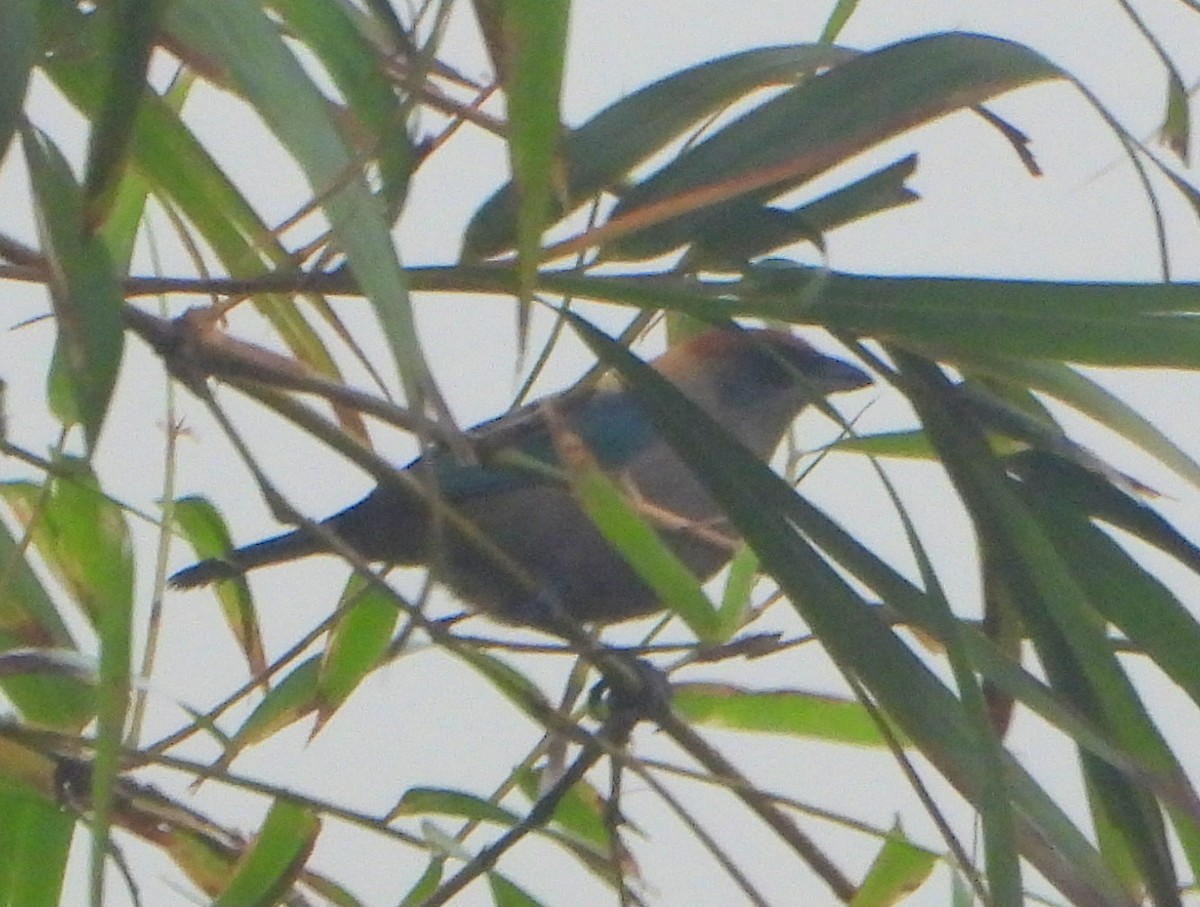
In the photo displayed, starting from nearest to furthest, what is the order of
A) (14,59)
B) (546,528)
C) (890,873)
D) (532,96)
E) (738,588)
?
(14,59) → (532,96) → (890,873) → (738,588) → (546,528)

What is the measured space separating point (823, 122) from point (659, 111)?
0.15 m

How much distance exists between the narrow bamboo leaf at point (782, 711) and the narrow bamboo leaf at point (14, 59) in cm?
137

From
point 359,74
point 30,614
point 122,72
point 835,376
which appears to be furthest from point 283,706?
point 835,376

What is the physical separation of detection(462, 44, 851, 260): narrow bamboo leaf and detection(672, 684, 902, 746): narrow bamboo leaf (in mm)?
889

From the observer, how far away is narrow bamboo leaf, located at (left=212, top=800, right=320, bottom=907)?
1.98 metres

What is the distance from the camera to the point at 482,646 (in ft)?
6.30

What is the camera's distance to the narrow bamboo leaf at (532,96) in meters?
1.39

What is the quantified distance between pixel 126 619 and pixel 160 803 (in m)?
0.35

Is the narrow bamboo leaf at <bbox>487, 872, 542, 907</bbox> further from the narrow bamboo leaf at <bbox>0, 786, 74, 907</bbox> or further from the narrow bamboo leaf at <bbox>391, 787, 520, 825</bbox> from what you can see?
the narrow bamboo leaf at <bbox>0, 786, 74, 907</bbox>

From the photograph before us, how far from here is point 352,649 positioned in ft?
7.83

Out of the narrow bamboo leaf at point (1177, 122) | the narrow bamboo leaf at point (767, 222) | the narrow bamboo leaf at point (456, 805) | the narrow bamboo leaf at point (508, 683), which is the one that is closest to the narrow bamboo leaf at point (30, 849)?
the narrow bamboo leaf at point (456, 805)

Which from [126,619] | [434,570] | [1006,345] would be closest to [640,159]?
[1006,345]

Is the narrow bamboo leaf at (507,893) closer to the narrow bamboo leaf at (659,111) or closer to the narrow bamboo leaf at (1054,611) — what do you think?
the narrow bamboo leaf at (1054,611)

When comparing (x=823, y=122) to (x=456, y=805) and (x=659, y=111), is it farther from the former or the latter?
(x=456, y=805)
